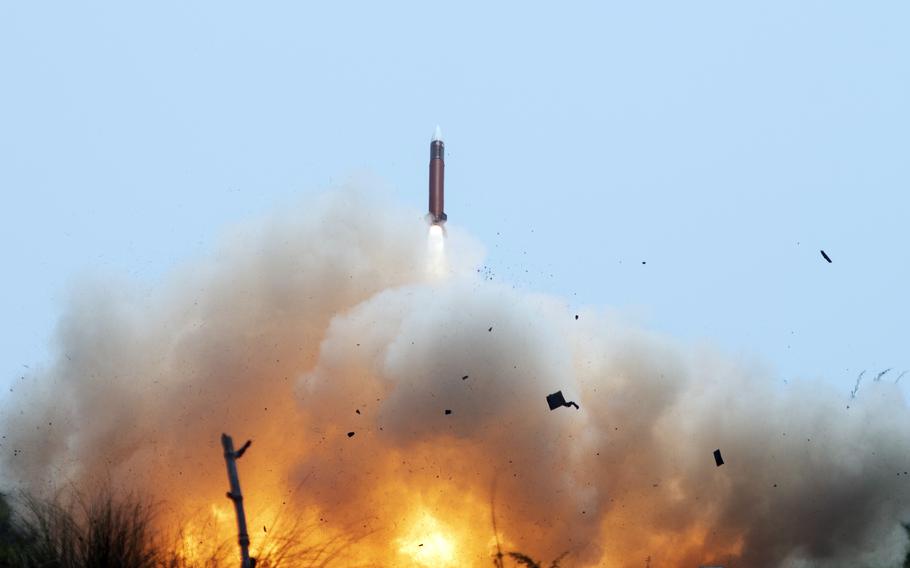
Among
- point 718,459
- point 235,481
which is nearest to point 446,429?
point 718,459

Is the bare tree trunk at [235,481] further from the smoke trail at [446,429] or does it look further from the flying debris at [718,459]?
the flying debris at [718,459]

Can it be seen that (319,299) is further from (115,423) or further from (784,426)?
(784,426)

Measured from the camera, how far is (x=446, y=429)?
17.8 metres

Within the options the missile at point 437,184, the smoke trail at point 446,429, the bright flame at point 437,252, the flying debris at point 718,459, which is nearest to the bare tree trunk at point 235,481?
the smoke trail at point 446,429

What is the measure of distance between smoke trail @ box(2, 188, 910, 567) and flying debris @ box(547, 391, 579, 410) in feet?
0.69

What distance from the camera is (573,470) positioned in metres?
18.1

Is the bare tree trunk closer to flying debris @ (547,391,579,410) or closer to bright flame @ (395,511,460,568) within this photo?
bright flame @ (395,511,460,568)

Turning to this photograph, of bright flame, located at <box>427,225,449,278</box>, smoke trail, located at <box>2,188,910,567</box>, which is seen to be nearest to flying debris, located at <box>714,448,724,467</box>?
smoke trail, located at <box>2,188,910,567</box>

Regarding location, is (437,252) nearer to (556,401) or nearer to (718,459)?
(556,401)

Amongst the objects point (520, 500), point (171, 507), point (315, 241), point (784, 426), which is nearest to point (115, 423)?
point (171, 507)

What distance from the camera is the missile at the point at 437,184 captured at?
23.6 meters

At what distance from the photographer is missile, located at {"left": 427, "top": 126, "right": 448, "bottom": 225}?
2362cm

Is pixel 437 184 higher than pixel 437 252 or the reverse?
higher

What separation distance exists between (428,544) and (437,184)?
10.0 m
